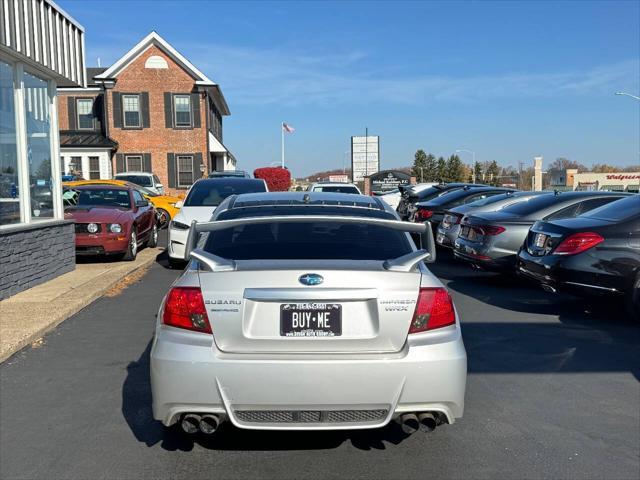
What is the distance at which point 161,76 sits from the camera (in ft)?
110

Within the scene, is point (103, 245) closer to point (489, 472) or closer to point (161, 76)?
point (489, 472)

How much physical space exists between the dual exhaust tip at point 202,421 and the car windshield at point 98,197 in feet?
34.1

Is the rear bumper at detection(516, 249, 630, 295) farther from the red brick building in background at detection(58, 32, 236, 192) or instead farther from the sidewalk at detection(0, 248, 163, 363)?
the red brick building in background at detection(58, 32, 236, 192)

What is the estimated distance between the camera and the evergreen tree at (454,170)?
263 feet

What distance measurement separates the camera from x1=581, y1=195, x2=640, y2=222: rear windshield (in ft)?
23.9

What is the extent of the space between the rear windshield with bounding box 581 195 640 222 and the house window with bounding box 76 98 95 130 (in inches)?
1286

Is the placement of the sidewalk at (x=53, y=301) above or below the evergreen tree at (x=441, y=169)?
below

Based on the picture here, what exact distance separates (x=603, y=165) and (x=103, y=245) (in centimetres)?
11434

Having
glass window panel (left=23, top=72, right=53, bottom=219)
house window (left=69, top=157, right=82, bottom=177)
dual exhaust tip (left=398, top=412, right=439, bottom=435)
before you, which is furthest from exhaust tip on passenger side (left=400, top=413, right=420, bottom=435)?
house window (left=69, top=157, right=82, bottom=177)

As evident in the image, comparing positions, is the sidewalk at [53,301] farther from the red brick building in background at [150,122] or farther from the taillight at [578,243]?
the red brick building in background at [150,122]

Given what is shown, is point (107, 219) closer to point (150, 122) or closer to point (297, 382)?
point (297, 382)

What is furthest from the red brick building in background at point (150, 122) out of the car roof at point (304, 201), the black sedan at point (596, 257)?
the car roof at point (304, 201)

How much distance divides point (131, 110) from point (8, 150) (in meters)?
25.9

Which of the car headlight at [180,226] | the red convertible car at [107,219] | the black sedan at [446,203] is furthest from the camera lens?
the black sedan at [446,203]
